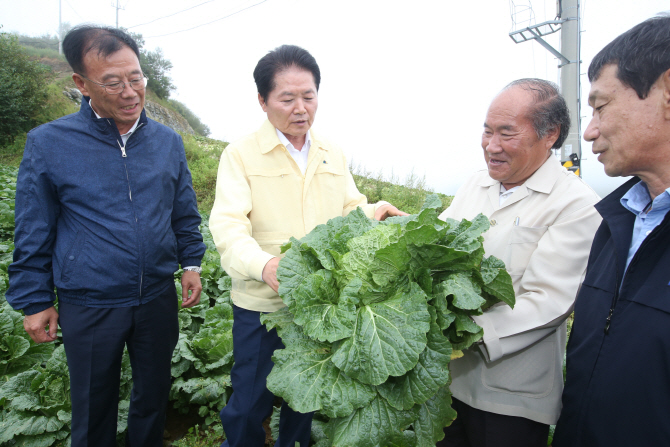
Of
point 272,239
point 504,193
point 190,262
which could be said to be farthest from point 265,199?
point 504,193

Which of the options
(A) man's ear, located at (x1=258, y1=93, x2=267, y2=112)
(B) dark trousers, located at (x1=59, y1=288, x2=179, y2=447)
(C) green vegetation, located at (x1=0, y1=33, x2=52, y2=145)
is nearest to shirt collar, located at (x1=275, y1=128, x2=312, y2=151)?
(A) man's ear, located at (x1=258, y1=93, x2=267, y2=112)

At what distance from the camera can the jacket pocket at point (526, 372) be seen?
5.65 ft

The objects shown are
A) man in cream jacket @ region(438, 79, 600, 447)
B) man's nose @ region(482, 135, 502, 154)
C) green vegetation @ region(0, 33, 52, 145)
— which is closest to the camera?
man in cream jacket @ region(438, 79, 600, 447)

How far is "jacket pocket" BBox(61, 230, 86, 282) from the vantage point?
2.22 m

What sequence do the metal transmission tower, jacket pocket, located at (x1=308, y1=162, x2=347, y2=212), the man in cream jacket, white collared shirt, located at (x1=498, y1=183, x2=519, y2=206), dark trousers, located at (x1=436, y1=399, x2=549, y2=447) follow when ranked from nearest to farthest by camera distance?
the man in cream jacket → dark trousers, located at (x1=436, y1=399, x2=549, y2=447) → white collared shirt, located at (x1=498, y1=183, x2=519, y2=206) → jacket pocket, located at (x1=308, y1=162, x2=347, y2=212) → the metal transmission tower

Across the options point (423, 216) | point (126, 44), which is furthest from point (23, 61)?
point (423, 216)

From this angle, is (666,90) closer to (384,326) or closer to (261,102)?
(384,326)

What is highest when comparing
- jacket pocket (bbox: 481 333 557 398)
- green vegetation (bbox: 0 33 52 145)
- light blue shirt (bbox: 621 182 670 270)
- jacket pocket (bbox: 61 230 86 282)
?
green vegetation (bbox: 0 33 52 145)

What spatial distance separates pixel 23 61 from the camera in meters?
24.0

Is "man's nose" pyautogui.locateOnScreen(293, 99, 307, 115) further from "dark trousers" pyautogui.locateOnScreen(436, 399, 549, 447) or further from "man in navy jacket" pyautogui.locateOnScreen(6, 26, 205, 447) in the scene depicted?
"dark trousers" pyautogui.locateOnScreen(436, 399, 549, 447)

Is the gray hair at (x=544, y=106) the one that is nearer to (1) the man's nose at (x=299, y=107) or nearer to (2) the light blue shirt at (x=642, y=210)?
(2) the light blue shirt at (x=642, y=210)

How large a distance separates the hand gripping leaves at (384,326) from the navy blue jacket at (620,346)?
1.11 feet

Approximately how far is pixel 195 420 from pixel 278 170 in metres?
2.40

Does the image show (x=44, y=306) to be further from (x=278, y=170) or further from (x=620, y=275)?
(x=620, y=275)
